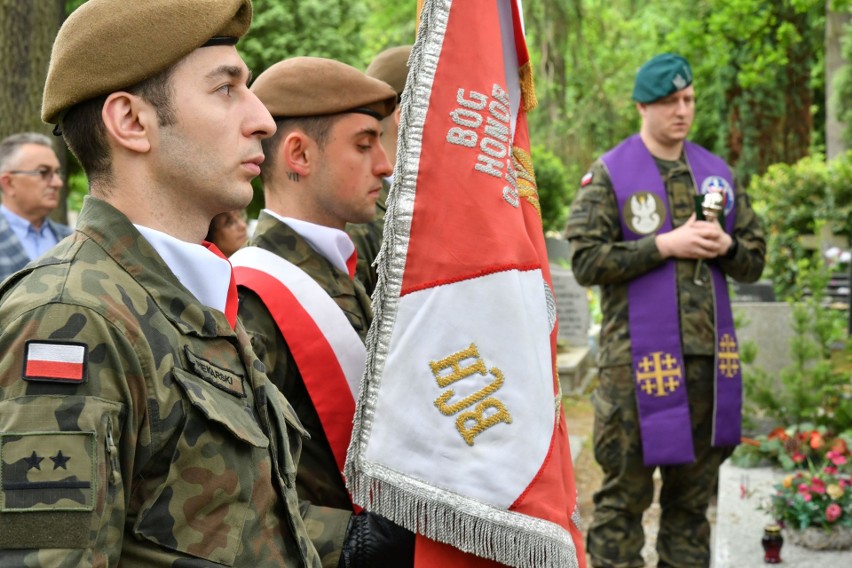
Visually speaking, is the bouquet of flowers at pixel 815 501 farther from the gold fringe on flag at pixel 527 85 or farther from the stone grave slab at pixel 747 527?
the gold fringe on flag at pixel 527 85

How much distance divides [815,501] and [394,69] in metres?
2.84

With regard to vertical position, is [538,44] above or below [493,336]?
above

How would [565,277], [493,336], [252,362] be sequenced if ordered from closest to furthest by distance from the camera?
[252,362] < [493,336] < [565,277]

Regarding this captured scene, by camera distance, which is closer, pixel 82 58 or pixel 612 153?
pixel 82 58

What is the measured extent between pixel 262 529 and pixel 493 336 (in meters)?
0.76

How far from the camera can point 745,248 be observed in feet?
15.1

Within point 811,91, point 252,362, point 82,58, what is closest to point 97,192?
point 82,58

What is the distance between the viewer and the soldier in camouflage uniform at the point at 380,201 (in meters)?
3.34

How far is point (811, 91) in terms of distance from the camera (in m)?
24.5

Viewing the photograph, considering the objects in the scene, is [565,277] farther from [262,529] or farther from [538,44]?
[262,529]

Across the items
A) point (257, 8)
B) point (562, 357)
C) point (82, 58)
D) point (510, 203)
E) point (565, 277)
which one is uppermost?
point (257, 8)

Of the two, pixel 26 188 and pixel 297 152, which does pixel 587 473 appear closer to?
pixel 26 188

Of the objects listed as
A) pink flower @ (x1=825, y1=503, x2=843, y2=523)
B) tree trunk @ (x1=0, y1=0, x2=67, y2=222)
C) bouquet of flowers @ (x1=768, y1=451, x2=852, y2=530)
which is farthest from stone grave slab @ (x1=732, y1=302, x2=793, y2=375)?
tree trunk @ (x1=0, y1=0, x2=67, y2=222)

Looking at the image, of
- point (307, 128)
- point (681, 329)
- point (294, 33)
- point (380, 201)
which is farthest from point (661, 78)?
point (294, 33)
